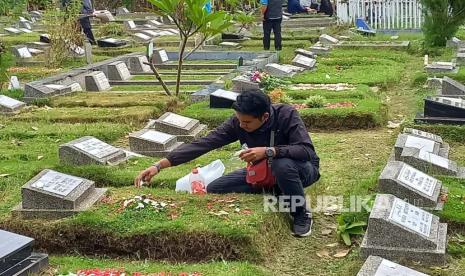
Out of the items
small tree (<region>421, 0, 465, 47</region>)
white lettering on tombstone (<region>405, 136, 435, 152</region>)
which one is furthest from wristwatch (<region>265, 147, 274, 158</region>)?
small tree (<region>421, 0, 465, 47</region>)

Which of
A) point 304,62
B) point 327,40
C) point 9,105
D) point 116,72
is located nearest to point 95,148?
point 9,105

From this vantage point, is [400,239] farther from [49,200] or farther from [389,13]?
[389,13]

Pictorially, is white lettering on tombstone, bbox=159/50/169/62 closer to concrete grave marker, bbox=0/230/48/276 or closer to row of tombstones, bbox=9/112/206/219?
row of tombstones, bbox=9/112/206/219

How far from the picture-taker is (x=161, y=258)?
4.48m

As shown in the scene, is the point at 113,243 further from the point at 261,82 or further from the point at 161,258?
the point at 261,82

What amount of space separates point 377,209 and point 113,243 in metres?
1.72

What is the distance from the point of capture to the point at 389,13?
2070 cm

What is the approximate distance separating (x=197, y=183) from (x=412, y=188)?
1586 mm

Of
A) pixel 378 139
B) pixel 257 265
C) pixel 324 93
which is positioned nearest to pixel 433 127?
pixel 378 139

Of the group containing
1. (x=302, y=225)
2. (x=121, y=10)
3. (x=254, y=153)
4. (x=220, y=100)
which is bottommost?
(x=302, y=225)

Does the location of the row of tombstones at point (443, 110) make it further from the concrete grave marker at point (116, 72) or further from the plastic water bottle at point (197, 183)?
the concrete grave marker at point (116, 72)

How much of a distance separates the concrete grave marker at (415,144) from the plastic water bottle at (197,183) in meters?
1.83

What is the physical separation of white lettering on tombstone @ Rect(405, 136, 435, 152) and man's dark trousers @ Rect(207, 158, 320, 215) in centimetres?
147

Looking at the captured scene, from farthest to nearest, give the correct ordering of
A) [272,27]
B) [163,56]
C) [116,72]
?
1. [272,27]
2. [163,56]
3. [116,72]
